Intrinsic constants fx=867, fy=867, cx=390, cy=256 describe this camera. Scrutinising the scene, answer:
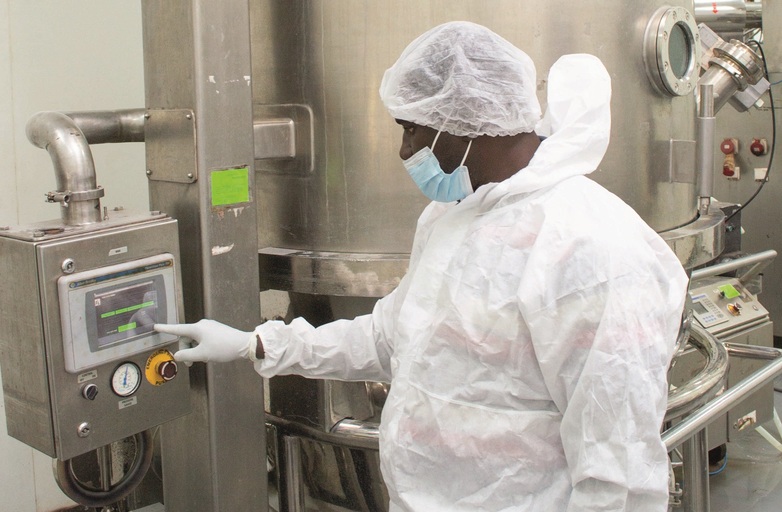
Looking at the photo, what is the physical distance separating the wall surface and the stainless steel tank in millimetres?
805

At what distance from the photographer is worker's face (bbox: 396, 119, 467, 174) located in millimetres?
1191

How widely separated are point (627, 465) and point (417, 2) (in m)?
0.92

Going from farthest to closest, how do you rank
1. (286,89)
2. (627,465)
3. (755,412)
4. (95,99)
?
1. (755,412)
2. (95,99)
3. (286,89)
4. (627,465)

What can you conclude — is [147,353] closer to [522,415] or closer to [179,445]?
[179,445]

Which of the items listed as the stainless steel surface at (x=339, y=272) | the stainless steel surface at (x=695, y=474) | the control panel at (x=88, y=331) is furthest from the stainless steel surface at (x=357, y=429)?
the stainless steel surface at (x=695, y=474)

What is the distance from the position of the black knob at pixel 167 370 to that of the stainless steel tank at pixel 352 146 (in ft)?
1.01

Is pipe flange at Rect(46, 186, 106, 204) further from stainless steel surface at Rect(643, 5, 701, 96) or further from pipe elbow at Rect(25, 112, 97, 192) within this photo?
stainless steel surface at Rect(643, 5, 701, 96)

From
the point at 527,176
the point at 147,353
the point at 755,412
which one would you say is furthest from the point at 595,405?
the point at 755,412

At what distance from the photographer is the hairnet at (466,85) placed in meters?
1.14

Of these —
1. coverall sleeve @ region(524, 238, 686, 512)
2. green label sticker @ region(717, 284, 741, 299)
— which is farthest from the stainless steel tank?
green label sticker @ region(717, 284, 741, 299)

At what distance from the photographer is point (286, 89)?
1.67 meters

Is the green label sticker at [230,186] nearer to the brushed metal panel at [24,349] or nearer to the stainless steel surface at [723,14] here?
the brushed metal panel at [24,349]

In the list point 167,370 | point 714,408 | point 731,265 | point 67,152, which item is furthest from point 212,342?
point 731,265

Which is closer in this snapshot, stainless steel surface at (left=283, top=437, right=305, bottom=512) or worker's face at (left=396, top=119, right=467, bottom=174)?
worker's face at (left=396, top=119, right=467, bottom=174)
